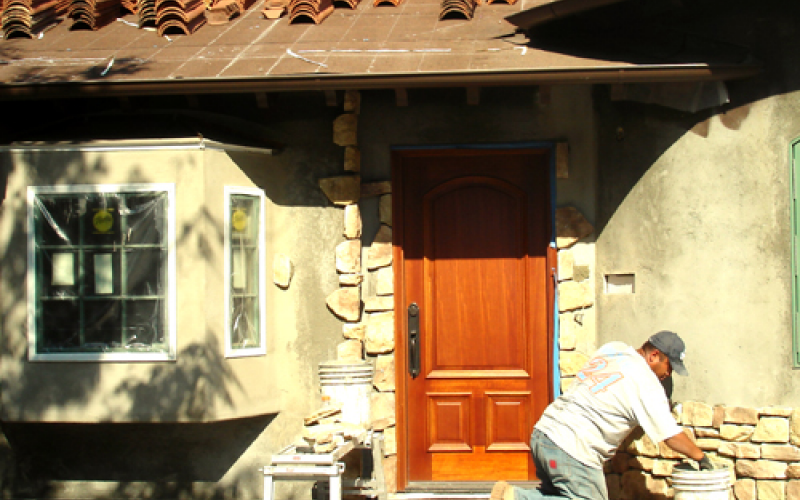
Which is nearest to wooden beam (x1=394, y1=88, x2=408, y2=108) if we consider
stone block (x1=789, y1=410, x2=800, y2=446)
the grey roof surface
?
the grey roof surface

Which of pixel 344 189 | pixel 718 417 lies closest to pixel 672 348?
pixel 718 417

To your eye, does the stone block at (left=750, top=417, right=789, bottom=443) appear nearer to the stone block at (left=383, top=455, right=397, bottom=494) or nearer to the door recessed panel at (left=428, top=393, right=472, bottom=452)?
the door recessed panel at (left=428, top=393, right=472, bottom=452)

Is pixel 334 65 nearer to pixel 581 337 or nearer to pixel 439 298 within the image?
pixel 439 298

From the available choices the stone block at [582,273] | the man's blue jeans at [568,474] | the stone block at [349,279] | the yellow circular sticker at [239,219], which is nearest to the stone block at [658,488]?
the man's blue jeans at [568,474]

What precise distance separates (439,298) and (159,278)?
2.08m

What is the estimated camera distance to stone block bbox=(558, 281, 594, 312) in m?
6.73

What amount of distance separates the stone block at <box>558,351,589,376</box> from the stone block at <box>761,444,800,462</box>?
1375 mm

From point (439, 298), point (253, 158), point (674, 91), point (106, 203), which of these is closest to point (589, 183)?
point (674, 91)

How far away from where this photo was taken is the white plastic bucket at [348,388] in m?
6.38

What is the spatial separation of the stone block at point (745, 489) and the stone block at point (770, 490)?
3cm

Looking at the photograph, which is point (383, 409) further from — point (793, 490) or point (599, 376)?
point (793, 490)

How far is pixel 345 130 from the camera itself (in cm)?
682

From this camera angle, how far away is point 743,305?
6008 mm

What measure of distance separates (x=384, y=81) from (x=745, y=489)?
352 centimetres
